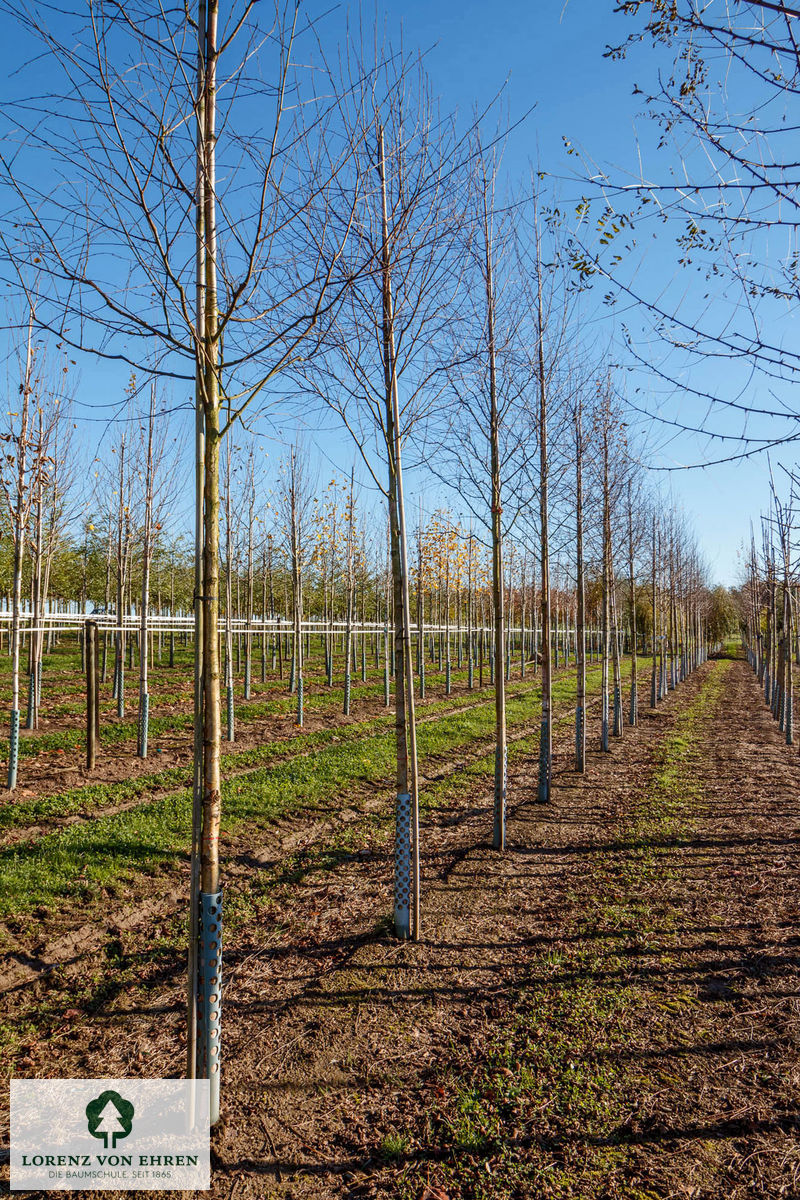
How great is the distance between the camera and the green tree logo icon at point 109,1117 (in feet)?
9.25

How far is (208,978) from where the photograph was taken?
8.71 feet

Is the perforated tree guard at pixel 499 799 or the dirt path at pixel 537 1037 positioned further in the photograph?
the perforated tree guard at pixel 499 799

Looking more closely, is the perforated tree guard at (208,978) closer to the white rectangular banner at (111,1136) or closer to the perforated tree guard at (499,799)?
the white rectangular banner at (111,1136)

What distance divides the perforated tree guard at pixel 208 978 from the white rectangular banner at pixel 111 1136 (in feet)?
0.33

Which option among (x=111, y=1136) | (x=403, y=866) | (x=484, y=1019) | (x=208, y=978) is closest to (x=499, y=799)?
(x=403, y=866)

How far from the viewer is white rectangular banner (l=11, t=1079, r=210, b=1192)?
260cm

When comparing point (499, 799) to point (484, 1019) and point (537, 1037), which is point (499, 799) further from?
point (537, 1037)

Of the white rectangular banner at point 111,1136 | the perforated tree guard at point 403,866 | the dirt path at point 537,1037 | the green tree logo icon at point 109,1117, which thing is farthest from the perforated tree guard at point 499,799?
the green tree logo icon at point 109,1117

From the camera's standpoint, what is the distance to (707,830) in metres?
7.25

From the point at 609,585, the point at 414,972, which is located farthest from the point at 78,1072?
the point at 609,585

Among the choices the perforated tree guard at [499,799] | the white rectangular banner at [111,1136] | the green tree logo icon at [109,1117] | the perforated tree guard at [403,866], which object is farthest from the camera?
the perforated tree guard at [499,799]

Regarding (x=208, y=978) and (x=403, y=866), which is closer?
(x=208, y=978)

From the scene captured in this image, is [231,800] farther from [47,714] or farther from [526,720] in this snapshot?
[526,720]

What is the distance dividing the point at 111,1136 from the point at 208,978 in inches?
37.3
